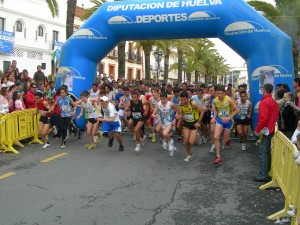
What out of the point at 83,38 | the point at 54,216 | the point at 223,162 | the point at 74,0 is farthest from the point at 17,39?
the point at 54,216

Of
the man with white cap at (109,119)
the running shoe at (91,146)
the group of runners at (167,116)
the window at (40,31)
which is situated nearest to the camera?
the group of runners at (167,116)

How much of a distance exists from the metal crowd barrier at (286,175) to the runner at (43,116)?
5936mm

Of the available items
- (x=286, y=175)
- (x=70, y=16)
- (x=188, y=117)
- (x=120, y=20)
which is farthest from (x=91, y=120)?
(x=70, y=16)

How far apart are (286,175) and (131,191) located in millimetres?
2339

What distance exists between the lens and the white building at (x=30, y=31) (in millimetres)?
29453

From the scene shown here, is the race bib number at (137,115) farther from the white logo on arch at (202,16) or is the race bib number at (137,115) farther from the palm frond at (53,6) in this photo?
the palm frond at (53,6)

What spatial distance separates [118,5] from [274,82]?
5280 millimetres

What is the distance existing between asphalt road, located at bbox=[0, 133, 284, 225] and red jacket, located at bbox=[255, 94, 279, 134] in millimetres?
1053

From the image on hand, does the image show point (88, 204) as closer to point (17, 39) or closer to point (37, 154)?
point (37, 154)

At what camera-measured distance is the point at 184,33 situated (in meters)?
10.9

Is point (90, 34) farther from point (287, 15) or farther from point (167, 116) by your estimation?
point (287, 15)

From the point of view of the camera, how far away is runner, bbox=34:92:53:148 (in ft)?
31.7

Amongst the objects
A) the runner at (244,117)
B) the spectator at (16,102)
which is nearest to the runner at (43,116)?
the spectator at (16,102)

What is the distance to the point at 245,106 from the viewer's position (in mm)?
9617
